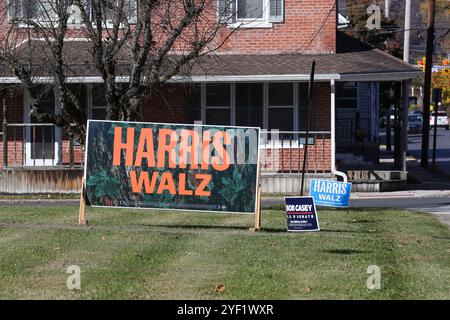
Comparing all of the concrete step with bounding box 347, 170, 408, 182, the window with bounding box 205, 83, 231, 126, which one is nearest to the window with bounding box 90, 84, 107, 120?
the window with bounding box 205, 83, 231, 126

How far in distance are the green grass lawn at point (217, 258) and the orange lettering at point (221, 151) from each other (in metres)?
0.97

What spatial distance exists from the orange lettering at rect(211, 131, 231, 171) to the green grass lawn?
97cm

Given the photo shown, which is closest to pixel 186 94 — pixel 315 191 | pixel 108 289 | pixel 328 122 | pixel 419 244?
pixel 328 122

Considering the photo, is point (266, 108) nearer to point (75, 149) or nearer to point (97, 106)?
point (97, 106)

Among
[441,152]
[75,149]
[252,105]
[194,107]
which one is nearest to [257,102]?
[252,105]

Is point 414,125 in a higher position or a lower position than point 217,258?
higher

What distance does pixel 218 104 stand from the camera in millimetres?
25469

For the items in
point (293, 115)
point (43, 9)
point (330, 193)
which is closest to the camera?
point (330, 193)

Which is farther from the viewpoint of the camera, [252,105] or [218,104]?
[218,104]

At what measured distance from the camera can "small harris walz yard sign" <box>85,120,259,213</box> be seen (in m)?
13.5

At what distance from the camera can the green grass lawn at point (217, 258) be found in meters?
8.89

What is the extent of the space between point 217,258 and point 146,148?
10.6 ft

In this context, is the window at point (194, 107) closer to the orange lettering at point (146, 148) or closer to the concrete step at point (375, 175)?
the concrete step at point (375, 175)

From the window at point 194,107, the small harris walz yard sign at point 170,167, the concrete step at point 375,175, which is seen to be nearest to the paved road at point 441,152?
the concrete step at point 375,175
